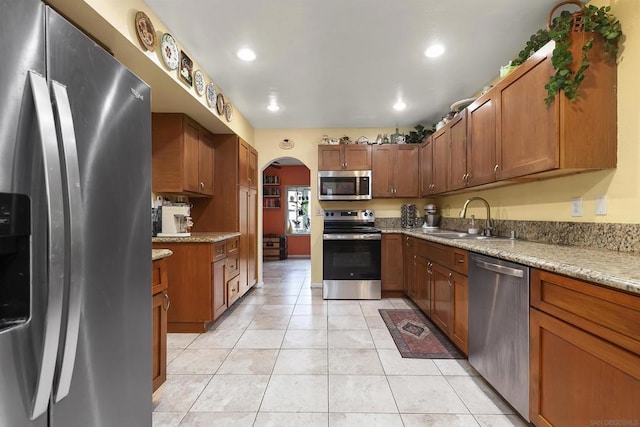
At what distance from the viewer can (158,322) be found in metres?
1.62

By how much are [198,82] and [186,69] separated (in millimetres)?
209

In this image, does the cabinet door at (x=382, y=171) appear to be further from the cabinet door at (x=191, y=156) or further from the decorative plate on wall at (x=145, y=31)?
the decorative plate on wall at (x=145, y=31)

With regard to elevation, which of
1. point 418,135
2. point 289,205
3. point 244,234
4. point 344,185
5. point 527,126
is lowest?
point 244,234

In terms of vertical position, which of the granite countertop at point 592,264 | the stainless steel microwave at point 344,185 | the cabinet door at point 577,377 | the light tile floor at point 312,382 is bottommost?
the light tile floor at point 312,382

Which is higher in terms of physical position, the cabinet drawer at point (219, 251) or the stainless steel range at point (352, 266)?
the cabinet drawer at point (219, 251)

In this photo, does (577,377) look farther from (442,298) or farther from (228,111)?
(228,111)

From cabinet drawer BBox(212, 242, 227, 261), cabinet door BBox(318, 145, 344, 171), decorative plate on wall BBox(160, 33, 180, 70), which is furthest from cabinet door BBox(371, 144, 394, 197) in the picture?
decorative plate on wall BBox(160, 33, 180, 70)

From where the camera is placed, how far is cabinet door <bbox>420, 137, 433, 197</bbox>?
11.7ft

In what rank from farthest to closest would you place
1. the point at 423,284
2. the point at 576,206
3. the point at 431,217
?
the point at 431,217
the point at 423,284
the point at 576,206

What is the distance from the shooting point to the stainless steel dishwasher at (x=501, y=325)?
1384 mm

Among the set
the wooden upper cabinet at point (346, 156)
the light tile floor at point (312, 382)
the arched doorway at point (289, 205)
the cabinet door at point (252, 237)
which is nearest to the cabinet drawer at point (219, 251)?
the light tile floor at point (312, 382)

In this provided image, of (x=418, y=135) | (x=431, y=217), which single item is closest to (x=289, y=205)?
(x=418, y=135)

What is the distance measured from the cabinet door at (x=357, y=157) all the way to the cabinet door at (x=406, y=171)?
410 millimetres

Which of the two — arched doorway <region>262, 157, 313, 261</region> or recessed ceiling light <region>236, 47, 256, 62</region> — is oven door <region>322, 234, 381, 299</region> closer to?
recessed ceiling light <region>236, 47, 256, 62</region>
